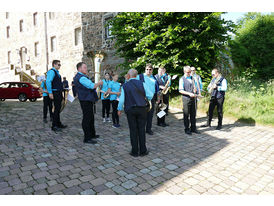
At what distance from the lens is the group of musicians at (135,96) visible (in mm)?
4441

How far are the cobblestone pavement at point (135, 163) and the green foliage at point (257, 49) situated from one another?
27.6 ft

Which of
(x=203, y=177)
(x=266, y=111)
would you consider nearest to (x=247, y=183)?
(x=203, y=177)

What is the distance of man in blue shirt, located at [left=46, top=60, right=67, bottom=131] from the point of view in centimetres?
591

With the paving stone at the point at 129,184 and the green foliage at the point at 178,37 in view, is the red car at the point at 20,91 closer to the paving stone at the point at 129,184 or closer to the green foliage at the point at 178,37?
the green foliage at the point at 178,37

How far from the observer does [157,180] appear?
354 centimetres

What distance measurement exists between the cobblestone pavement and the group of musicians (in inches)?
15.8

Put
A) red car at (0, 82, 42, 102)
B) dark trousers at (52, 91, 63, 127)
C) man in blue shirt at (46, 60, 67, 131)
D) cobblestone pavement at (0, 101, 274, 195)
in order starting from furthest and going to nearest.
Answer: red car at (0, 82, 42, 102) → dark trousers at (52, 91, 63, 127) → man in blue shirt at (46, 60, 67, 131) → cobblestone pavement at (0, 101, 274, 195)

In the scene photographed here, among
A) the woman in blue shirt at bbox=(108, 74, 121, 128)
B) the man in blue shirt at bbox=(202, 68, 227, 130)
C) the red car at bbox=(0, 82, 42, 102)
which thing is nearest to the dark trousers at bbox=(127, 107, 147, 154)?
the woman in blue shirt at bbox=(108, 74, 121, 128)

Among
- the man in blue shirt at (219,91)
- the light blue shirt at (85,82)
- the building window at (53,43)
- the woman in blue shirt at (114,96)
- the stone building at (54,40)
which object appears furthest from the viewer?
the building window at (53,43)

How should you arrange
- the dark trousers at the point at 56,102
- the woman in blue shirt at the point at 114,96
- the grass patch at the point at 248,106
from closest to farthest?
the dark trousers at the point at 56,102 < the woman in blue shirt at the point at 114,96 < the grass patch at the point at 248,106

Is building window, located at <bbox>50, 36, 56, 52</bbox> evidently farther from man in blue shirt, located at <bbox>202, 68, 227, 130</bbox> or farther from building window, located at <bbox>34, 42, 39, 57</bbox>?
man in blue shirt, located at <bbox>202, 68, 227, 130</bbox>

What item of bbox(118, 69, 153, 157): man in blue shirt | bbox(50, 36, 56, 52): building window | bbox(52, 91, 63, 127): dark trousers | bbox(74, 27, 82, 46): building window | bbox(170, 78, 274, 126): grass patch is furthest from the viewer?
bbox(50, 36, 56, 52): building window

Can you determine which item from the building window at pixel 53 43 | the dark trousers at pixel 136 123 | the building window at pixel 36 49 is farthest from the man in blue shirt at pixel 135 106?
the building window at pixel 36 49

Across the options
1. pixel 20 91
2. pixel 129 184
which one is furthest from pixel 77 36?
pixel 129 184
